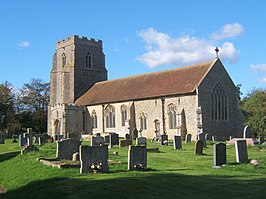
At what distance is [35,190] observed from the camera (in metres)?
11.6

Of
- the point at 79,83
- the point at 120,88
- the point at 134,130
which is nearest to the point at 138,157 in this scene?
the point at 134,130

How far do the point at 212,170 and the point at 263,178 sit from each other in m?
2.18

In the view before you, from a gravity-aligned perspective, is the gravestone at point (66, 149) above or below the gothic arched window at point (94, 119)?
below

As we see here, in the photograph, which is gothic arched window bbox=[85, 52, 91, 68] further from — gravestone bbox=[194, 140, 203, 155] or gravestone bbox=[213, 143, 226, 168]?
gravestone bbox=[213, 143, 226, 168]

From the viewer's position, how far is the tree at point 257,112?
42.2 metres

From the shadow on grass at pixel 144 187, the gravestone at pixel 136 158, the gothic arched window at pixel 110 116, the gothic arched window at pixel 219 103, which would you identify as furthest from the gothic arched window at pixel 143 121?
the shadow on grass at pixel 144 187

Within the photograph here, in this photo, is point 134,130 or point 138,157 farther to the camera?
point 134,130

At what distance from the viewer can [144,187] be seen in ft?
32.3

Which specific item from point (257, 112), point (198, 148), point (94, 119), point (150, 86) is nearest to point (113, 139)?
point (198, 148)

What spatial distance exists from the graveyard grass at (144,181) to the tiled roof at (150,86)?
20789 millimetres

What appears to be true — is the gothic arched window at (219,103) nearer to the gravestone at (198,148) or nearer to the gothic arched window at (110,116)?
the gothic arched window at (110,116)

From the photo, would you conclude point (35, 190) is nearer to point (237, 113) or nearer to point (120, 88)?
point (237, 113)

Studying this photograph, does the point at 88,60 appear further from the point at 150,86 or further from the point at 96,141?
the point at 96,141

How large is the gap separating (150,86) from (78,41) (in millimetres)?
16614
